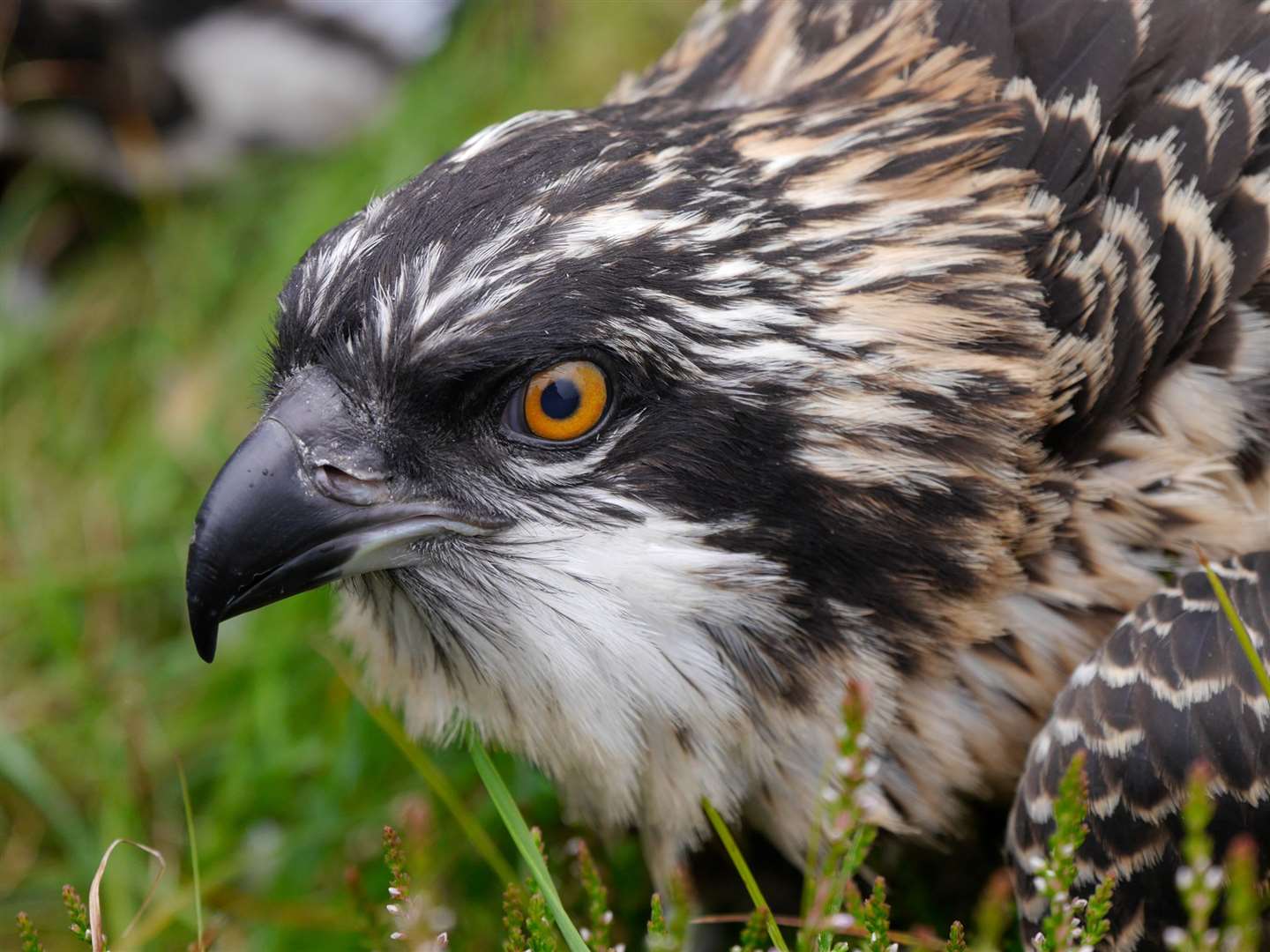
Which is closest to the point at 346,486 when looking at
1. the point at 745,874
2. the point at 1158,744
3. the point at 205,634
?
the point at 205,634

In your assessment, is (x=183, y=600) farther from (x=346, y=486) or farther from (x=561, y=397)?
(x=561, y=397)

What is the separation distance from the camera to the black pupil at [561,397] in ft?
9.32

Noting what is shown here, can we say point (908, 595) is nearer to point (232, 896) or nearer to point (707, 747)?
point (707, 747)

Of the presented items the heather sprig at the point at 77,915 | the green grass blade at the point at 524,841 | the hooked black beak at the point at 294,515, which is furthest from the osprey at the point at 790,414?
the heather sprig at the point at 77,915

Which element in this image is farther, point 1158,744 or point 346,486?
point 346,486

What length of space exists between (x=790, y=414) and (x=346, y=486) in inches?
32.7

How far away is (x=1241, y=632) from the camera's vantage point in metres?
2.69

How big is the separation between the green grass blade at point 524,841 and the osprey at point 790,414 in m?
0.13

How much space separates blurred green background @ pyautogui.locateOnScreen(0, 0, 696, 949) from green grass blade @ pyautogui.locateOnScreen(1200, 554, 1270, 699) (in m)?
1.43

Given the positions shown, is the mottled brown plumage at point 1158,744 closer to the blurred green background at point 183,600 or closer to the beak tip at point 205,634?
the blurred green background at point 183,600

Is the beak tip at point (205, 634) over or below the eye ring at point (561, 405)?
below

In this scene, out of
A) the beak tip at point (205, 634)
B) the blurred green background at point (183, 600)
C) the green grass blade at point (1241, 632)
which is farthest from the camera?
the blurred green background at point (183, 600)

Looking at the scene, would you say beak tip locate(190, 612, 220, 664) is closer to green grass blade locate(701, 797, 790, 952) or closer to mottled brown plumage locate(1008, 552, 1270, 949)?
green grass blade locate(701, 797, 790, 952)

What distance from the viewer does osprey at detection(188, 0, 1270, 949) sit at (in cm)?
285
